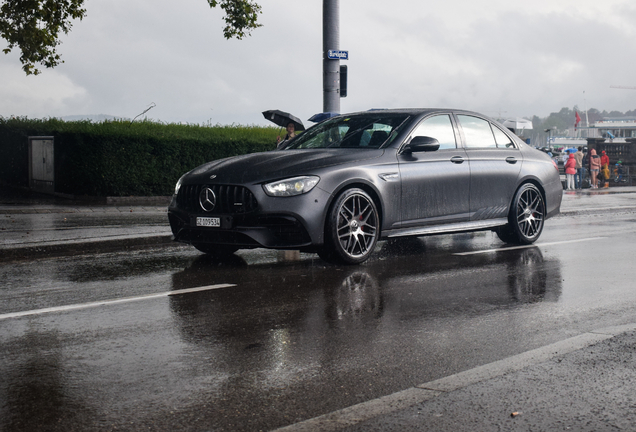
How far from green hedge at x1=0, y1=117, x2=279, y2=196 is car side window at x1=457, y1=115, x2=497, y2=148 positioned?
10533 millimetres

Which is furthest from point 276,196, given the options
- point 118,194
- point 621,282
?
point 118,194

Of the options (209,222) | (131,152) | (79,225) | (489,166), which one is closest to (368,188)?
(209,222)

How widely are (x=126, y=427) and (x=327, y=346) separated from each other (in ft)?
5.71

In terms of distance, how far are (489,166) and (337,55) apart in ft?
23.6

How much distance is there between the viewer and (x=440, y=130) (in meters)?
9.54

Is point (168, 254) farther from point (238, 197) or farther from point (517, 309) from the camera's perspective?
point (517, 309)

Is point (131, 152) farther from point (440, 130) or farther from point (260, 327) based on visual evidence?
point (260, 327)

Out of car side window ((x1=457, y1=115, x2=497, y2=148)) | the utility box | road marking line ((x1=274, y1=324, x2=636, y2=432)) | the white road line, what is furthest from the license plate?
the utility box

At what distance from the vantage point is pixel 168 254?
30.8 ft

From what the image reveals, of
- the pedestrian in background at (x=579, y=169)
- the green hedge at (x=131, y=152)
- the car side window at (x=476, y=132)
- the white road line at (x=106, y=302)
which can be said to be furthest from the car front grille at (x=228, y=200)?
the pedestrian in background at (x=579, y=169)

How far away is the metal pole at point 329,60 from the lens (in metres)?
16.1

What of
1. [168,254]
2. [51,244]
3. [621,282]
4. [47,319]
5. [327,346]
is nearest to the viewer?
[327,346]

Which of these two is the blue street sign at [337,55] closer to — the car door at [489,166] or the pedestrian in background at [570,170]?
the car door at [489,166]

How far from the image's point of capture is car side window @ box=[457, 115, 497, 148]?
986 cm
